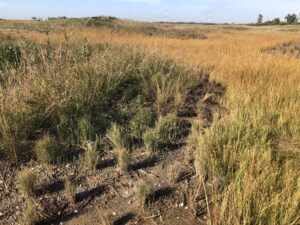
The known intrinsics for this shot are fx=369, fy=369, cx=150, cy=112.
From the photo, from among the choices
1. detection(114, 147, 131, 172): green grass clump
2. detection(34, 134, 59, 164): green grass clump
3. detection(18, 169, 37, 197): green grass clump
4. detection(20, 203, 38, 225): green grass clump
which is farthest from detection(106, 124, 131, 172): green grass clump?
detection(20, 203, 38, 225): green grass clump

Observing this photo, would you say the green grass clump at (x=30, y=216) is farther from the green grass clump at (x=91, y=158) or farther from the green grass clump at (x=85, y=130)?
the green grass clump at (x=85, y=130)

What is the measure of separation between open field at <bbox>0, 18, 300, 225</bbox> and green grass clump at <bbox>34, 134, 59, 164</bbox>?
0.01 meters

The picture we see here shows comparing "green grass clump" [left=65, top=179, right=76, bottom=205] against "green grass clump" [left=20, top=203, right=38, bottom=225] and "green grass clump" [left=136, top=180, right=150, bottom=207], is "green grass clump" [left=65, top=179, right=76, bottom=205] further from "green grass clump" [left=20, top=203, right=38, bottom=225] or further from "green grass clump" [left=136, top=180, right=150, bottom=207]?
"green grass clump" [left=136, top=180, right=150, bottom=207]

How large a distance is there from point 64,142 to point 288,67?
5881 millimetres

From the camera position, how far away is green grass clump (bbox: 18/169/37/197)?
3.34 meters

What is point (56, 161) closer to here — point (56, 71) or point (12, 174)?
point (12, 174)

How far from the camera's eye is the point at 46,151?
12.6ft

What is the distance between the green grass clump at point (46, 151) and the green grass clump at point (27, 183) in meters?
0.37

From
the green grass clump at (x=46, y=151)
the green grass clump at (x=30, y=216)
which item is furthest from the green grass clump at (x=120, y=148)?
the green grass clump at (x=30, y=216)

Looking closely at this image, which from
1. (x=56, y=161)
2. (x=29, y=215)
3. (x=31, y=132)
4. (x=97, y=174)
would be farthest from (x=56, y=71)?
(x=29, y=215)

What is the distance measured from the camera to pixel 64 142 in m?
4.20

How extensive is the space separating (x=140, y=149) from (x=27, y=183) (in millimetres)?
1333

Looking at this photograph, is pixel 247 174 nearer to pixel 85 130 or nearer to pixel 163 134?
pixel 163 134

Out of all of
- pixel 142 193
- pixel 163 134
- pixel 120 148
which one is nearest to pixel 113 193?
pixel 142 193
